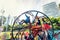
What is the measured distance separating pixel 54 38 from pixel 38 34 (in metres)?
0.17

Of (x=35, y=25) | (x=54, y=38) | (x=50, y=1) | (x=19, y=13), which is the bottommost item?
(x=54, y=38)

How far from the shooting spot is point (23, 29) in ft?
5.49

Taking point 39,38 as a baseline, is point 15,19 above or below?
above

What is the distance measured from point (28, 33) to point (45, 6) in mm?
344

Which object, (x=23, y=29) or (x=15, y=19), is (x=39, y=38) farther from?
(x=15, y=19)

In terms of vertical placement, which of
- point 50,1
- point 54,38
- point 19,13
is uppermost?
point 50,1

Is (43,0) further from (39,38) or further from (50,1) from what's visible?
(39,38)

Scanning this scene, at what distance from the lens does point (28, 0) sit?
1.74m

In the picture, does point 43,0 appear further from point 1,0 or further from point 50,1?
point 1,0

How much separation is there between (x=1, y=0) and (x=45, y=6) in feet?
1.54

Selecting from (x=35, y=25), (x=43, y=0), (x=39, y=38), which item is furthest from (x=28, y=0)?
(x=39, y=38)

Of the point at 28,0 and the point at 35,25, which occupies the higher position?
the point at 28,0

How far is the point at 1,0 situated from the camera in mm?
1684

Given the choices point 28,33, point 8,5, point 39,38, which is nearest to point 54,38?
point 39,38
